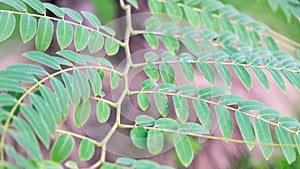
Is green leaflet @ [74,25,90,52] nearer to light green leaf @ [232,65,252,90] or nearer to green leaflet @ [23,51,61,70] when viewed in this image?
green leaflet @ [23,51,61,70]

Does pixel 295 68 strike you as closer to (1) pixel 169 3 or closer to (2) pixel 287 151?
(2) pixel 287 151

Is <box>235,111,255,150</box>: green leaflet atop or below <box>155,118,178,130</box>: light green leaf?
below

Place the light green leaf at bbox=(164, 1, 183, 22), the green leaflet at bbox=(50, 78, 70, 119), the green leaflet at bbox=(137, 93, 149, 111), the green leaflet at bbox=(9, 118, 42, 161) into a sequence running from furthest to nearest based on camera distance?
the light green leaf at bbox=(164, 1, 183, 22), the green leaflet at bbox=(137, 93, 149, 111), the green leaflet at bbox=(50, 78, 70, 119), the green leaflet at bbox=(9, 118, 42, 161)

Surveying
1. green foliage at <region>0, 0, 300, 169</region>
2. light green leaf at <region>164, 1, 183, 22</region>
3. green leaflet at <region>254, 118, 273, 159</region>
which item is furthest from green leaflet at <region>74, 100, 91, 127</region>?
light green leaf at <region>164, 1, 183, 22</region>

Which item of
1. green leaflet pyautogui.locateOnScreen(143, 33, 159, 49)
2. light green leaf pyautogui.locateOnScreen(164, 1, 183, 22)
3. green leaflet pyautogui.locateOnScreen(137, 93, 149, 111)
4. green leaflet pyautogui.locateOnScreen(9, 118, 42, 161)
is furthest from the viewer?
light green leaf pyautogui.locateOnScreen(164, 1, 183, 22)

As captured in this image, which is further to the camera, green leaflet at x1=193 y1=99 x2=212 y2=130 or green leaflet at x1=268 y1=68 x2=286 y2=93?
green leaflet at x1=268 y1=68 x2=286 y2=93

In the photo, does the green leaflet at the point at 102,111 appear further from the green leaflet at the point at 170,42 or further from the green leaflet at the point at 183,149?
the green leaflet at the point at 170,42

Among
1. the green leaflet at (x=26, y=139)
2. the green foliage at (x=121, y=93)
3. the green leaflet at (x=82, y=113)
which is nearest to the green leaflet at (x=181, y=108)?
the green foliage at (x=121, y=93)
